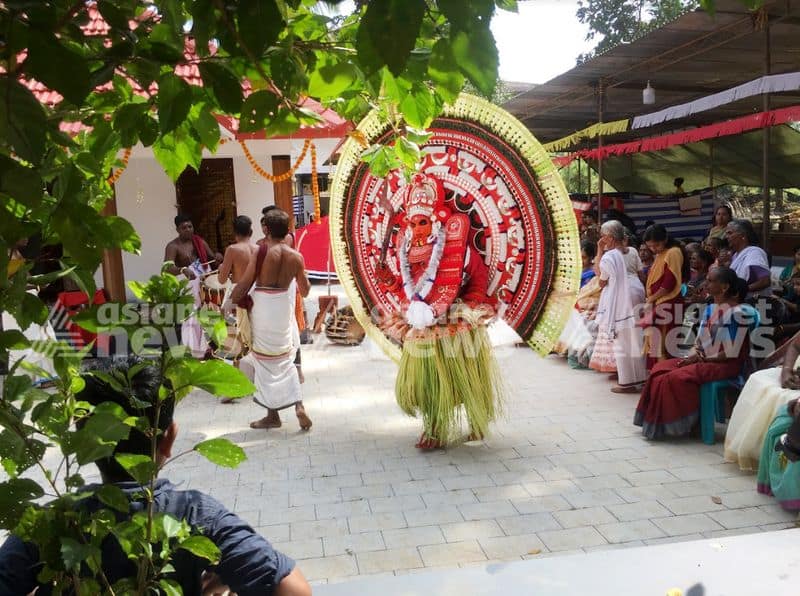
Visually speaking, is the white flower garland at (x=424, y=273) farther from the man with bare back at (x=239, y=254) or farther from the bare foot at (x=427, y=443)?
the man with bare back at (x=239, y=254)

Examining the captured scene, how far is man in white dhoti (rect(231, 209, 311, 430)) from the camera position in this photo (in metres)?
5.38

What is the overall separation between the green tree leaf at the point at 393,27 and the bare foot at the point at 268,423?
5010mm

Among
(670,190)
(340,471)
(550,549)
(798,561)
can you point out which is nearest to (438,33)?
(798,561)

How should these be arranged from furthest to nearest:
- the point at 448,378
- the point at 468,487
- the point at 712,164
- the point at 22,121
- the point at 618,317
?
the point at 712,164 < the point at 618,317 < the point at 448,378 < the point at 468,487 < the point at 22,121

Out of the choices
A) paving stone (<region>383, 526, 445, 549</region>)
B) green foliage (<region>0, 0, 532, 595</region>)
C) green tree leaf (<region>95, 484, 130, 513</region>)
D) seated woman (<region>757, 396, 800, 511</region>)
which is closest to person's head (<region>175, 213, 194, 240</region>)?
paving stone (<region>383, 526, 445, 549</region>)

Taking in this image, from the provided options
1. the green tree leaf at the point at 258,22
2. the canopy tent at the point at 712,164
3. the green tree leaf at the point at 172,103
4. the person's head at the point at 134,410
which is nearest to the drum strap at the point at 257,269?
the person's head at the point at 134,410

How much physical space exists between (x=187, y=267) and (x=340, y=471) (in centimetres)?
355

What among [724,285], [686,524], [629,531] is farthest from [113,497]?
[724,285]

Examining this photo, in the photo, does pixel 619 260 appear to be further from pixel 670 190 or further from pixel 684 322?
pixel 670 190

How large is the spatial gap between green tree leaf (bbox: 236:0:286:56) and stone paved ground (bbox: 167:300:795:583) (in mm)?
2876

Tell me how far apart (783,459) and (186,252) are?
5.77 metres

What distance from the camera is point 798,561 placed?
7.86 ft

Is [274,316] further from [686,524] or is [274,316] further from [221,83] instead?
[221,83]

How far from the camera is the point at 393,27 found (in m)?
0.86
